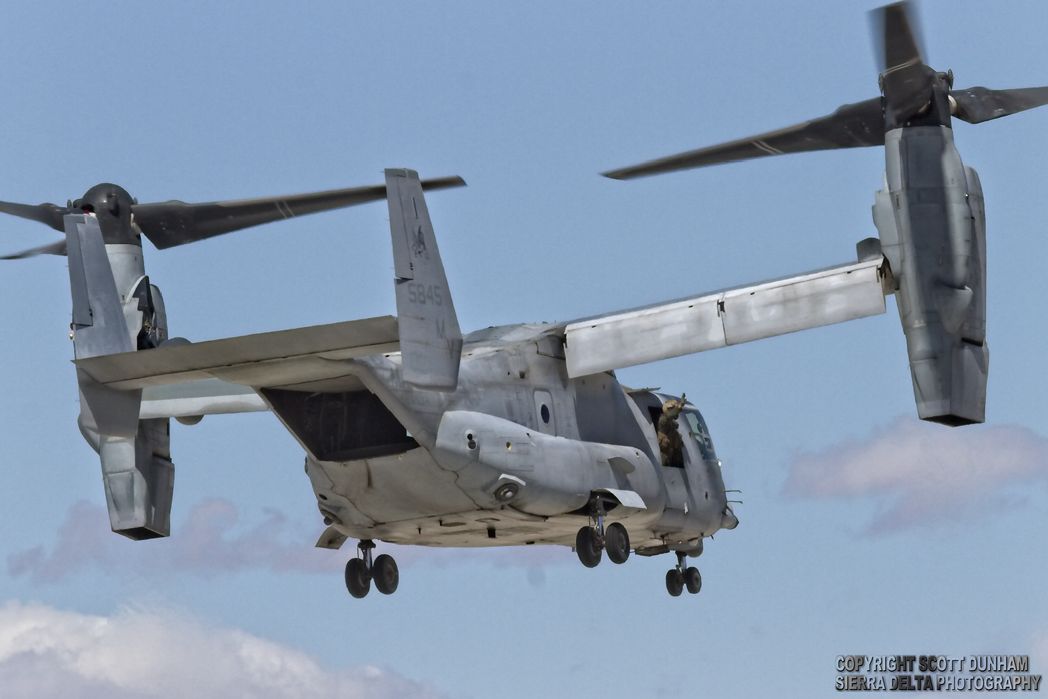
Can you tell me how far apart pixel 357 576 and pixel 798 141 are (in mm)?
9430

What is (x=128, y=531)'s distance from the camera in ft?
97.7

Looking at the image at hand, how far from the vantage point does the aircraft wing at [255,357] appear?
921 inches

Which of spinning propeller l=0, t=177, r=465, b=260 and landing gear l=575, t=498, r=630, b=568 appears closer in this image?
landing gear l=575, t=498, r=630, b=568

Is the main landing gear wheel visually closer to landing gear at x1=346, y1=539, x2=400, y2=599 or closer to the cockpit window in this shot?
landing gear at x1=346, y1=539, x2=400, y2=599

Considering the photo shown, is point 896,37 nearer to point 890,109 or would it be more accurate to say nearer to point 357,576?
point 890,109

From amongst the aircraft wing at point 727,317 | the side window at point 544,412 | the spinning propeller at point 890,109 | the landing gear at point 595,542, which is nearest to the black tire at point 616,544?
the landing gear at point 595,542

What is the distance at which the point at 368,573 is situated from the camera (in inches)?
1198

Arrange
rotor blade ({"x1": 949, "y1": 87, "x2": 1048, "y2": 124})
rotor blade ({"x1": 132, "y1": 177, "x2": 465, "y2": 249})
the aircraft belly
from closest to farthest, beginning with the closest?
rotor blade ({"x1": 949, "y1": 87, "x2": 1048, "y2": 124})
the aircraft belly
rotor blade ({"x1": 132, "y1": 177, "x2": 465, "y2": 249})

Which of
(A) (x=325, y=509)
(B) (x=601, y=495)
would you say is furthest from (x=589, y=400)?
(A) (x=325, y=509)

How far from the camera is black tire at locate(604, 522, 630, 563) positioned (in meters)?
29.6

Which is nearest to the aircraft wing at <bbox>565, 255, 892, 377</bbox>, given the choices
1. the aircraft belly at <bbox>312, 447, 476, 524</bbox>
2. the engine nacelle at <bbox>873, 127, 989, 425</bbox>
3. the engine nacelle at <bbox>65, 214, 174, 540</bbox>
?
the engine nacelle at <bbox>873, 127, 989, 425</bbox>

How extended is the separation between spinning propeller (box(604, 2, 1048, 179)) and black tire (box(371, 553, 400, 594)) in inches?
290

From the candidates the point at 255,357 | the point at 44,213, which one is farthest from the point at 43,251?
the point at 255,357

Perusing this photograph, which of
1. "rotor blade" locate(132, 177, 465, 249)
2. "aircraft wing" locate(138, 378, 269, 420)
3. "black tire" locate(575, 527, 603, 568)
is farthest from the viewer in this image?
"aircraft wing" locate(138, 378, 269, 420)
